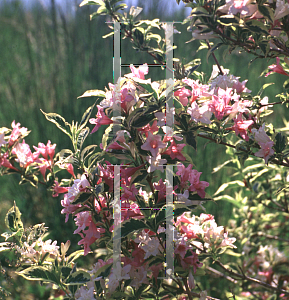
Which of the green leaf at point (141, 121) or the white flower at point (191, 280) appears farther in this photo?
the white flower at point (191, 280)

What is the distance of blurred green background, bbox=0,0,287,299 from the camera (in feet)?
5.24

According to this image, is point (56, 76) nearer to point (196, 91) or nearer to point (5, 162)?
point (5, 162)

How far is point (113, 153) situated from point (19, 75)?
1.43 metres

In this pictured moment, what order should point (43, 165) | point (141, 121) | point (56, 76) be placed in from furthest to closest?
1. point (56, 76)
2. point (43, 165)
3. point (141, 121)

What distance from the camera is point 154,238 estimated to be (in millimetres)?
599

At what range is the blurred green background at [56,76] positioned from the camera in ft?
5.24

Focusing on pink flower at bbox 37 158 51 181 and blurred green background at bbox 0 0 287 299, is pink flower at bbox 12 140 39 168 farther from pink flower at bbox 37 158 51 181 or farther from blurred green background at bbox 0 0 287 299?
blurred green background at bbox 0 0 287 299

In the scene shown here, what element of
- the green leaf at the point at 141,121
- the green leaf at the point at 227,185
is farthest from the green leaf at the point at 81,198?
the green leaf at the point at 227,185

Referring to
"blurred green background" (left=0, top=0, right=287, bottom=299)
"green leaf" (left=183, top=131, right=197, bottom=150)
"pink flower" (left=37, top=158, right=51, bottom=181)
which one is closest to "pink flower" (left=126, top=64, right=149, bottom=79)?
"green leaf" (left=183, top=131, right=197, bottom=150)

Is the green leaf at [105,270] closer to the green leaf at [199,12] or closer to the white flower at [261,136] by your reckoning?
the white flower at [261,136]

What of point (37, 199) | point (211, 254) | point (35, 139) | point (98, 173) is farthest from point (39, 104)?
point (211, 254)

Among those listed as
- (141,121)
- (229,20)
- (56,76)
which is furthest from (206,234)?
(56,76)

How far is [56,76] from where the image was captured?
1.68m

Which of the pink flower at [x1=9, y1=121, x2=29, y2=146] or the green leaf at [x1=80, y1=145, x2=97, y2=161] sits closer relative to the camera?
the green leaf at [x1=80, y1=145, x2=97, y2=161]
